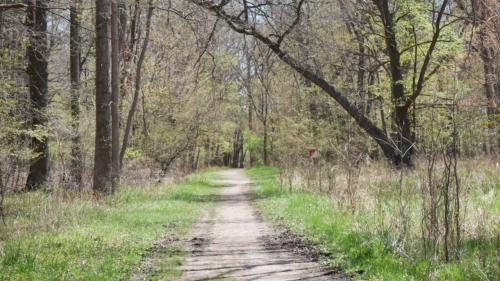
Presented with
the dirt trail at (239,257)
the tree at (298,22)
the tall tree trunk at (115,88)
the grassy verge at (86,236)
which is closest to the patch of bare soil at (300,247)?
the dirt trail at (239,257)

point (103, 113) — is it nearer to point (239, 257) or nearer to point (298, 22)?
point (298, 22)

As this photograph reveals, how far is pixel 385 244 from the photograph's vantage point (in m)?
6.91

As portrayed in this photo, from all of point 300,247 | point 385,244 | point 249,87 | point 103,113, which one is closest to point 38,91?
point 103,113

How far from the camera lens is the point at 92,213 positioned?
438 inches

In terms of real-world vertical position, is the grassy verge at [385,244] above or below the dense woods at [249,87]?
below

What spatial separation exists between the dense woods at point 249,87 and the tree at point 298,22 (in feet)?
0.22

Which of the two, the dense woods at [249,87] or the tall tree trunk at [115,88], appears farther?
the tall tree trunk at [115,88]

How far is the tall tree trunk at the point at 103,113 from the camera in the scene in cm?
1496

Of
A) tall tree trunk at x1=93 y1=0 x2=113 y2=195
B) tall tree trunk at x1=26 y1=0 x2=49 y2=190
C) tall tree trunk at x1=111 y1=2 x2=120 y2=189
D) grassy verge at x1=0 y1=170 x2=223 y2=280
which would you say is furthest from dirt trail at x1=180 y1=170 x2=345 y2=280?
tall tree trunk at x1=26 y1=0 x2=49 y2=190

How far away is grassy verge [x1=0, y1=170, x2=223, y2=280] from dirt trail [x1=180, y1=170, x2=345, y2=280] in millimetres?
365

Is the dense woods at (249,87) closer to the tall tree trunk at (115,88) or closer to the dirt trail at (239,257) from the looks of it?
the tall tree trunk at (115,88)

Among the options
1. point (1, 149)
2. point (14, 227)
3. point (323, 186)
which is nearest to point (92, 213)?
point (14, 227)

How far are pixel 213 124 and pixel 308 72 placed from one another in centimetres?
1279

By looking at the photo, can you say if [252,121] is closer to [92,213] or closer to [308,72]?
[308,72]
